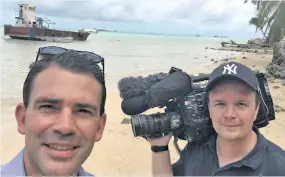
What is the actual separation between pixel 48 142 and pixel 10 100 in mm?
8416

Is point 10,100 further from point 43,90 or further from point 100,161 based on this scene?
point 43,90

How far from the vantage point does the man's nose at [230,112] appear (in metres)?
1.73

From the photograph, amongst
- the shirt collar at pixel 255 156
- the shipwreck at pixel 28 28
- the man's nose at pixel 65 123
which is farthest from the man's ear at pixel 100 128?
the shipwreck at pixel 28 28

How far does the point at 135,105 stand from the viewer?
1.94m

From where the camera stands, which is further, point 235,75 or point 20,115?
point 235,75

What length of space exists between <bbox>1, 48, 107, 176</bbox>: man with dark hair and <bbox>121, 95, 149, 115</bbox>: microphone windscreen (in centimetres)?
58

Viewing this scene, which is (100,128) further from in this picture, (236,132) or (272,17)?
(272,17)

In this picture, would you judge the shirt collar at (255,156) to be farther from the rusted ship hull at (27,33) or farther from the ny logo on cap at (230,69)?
the rusted ship hull at (27,33)

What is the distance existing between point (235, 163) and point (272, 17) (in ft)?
69.0

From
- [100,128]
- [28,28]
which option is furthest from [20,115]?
[28,28]

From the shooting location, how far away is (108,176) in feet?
14.0

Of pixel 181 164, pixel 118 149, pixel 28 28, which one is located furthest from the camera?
pixel 28 28

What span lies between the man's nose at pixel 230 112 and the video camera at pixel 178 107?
198 millimetres

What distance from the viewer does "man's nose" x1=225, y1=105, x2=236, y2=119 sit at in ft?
5.68
